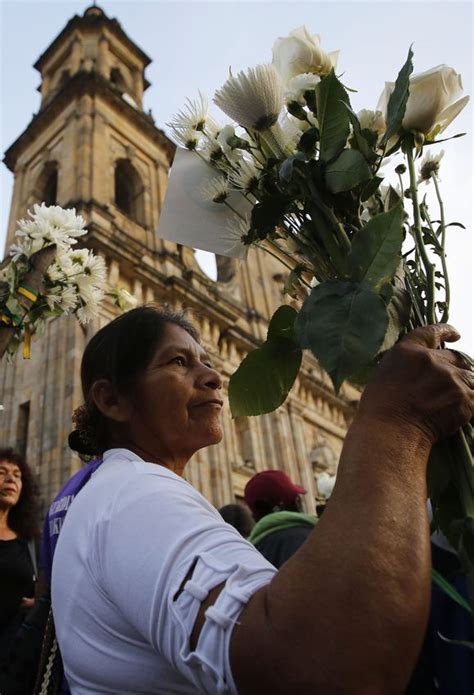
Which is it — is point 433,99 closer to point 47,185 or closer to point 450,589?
point 450,589

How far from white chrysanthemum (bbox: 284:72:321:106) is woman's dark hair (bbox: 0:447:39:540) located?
360 cm

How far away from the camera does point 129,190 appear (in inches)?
645

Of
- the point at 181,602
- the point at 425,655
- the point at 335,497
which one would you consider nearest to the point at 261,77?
the point at 335,497

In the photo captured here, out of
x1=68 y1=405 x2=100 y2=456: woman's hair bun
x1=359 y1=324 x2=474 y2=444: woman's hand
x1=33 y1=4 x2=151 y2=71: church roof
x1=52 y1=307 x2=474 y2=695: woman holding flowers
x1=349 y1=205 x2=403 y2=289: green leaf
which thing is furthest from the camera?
x1=33 y1=4 x2=151 y2=71: church roof

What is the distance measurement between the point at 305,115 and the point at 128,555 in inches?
40.3

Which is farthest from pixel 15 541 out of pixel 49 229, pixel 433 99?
pixel 433 99

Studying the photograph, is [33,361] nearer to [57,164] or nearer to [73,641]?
[57,164]

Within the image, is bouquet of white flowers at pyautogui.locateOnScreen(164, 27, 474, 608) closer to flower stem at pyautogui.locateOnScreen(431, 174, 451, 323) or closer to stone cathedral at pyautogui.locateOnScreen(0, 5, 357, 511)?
flower stem at pyautogui.locateOnScreen(431, 174, 451, 323)

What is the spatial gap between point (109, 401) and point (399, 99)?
3.41 feet

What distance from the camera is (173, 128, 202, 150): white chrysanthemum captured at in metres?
1.51

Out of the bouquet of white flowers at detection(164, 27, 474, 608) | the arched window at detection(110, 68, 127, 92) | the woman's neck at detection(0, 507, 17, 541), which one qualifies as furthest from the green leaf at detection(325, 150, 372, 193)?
the arched window at detection(110, 68, 127, 92)

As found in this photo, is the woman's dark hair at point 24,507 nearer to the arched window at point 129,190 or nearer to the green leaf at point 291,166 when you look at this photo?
the green leaf at point 291,166

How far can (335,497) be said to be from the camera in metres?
0.87

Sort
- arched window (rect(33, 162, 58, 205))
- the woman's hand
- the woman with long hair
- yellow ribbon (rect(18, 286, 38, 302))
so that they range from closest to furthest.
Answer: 1. the woman's hand
2. yellow ribbon (rect(18, 286, 38, 302))
3. the woman with long hair
4. arched window (rect(33, 162, 58, 205))
